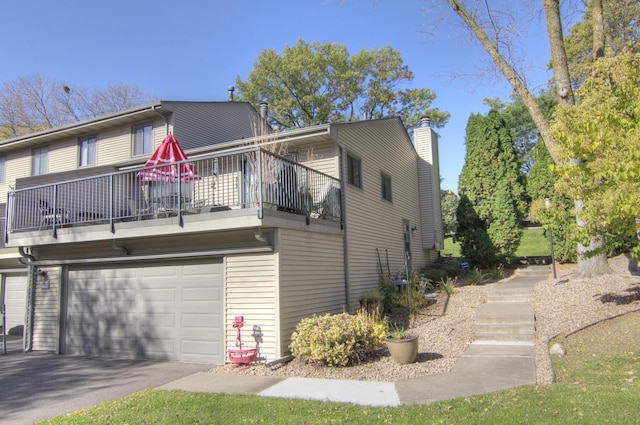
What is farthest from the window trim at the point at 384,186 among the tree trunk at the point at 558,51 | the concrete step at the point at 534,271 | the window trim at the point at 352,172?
the tree trunk at the point at 558,51

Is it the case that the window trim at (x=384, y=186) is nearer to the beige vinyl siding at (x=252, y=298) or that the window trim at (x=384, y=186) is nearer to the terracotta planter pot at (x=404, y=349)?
the beige vinyl siding at (x=252, y=298)

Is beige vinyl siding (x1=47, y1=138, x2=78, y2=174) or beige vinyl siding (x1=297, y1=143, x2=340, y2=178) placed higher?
beige vinyl siding (x1=47, y1=138, x2=78, y2=174)

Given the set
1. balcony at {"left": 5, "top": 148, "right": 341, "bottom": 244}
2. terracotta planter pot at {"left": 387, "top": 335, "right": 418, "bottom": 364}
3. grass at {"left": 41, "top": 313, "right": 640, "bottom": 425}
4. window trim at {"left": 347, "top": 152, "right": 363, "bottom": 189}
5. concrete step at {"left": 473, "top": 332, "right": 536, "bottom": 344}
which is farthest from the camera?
window trim at {"left": 347, "top": 152, "right": 363, "bottom": 189}

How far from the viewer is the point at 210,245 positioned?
898cm

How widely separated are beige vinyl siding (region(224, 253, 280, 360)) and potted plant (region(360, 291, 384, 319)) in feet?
10.6

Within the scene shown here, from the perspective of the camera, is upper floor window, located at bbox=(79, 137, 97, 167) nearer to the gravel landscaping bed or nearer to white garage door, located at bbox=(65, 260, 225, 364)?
white garage door, located at bbox=(65, 260, 225, 364)

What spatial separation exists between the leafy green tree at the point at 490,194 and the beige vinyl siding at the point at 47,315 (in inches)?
548

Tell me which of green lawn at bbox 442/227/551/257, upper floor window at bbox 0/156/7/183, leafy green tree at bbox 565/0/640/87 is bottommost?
A: green lawn at bbox 442/227/551/257

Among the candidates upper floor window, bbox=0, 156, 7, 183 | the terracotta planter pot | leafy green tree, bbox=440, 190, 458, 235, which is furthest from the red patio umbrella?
leafy green tree, bbox=440, 190, 458, 235

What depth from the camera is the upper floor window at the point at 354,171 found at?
11.8 metres

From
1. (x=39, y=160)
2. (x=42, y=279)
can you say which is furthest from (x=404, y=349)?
(x=39, y=160)

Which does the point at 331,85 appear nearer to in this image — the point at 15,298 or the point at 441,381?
the point at 15,298

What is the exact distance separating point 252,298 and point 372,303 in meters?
3.70

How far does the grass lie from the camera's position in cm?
462
